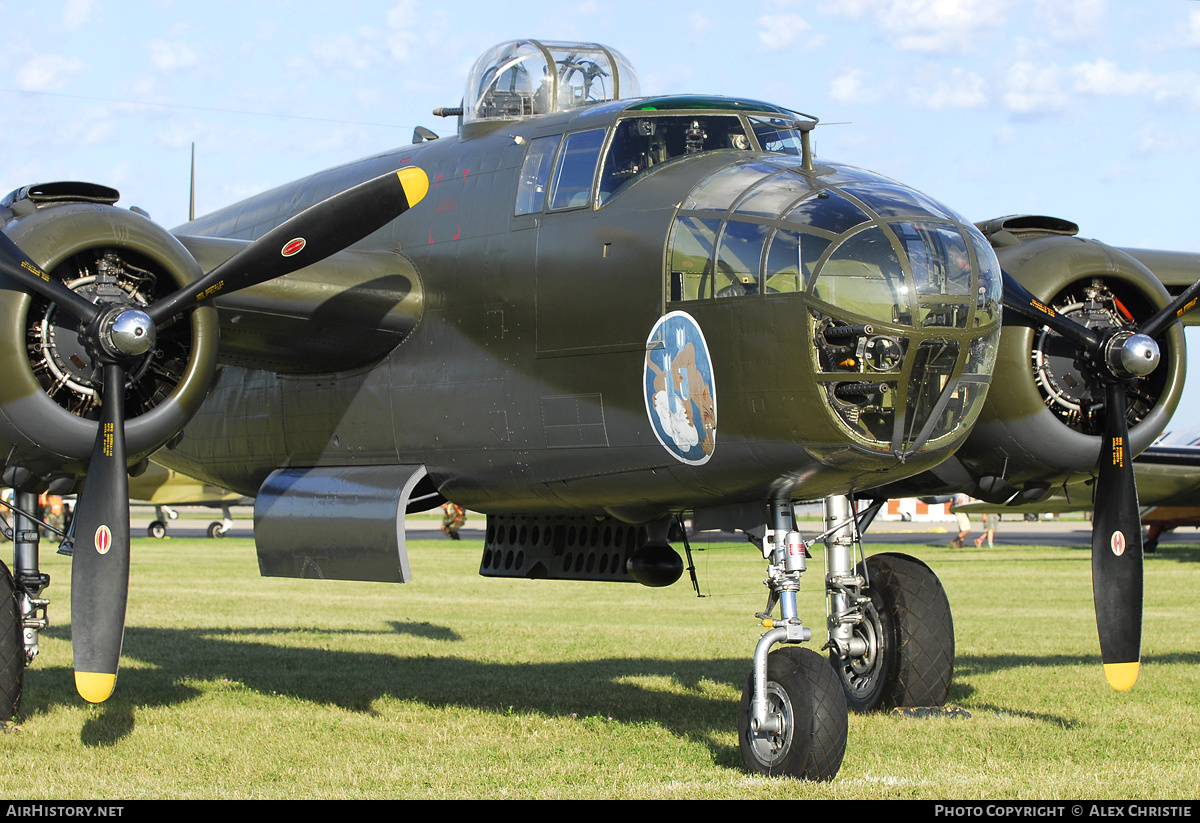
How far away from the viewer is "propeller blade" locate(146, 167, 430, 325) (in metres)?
9.10

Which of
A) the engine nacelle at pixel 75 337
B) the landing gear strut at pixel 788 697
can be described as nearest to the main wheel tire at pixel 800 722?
the landing gear strut at pixel 788 697

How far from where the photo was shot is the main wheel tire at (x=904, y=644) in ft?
36.1

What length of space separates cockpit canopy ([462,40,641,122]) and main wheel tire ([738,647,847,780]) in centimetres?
474

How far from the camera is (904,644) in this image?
11.1m

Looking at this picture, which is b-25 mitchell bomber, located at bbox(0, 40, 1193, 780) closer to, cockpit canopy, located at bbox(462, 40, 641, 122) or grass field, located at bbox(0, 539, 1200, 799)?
cockpit canopy, located at bbox(462, 40, 641, 122)

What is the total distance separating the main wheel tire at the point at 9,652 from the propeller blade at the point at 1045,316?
8.14 m

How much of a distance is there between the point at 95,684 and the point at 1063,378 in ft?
25.1

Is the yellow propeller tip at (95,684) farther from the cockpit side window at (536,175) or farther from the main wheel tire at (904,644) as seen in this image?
the main wheel tire at (904,644)

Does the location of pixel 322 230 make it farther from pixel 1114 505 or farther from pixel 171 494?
pixel 171 494

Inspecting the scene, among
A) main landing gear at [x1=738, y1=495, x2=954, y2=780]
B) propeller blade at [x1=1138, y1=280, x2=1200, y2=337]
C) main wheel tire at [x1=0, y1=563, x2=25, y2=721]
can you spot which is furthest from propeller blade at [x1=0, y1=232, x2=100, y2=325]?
propeller blade at [x1=1138, y1=280, x2=1200, y2=337]

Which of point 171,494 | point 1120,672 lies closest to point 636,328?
point 1120,672

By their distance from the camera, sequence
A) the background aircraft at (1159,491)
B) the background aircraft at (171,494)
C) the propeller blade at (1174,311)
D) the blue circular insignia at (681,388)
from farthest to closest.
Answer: the background aircraft at (171,494)
the background aircraft at (1159,491)
the propeller blade at (1174,311)
the blue circular insignia at (681,388)

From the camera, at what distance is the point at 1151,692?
40.5ft
